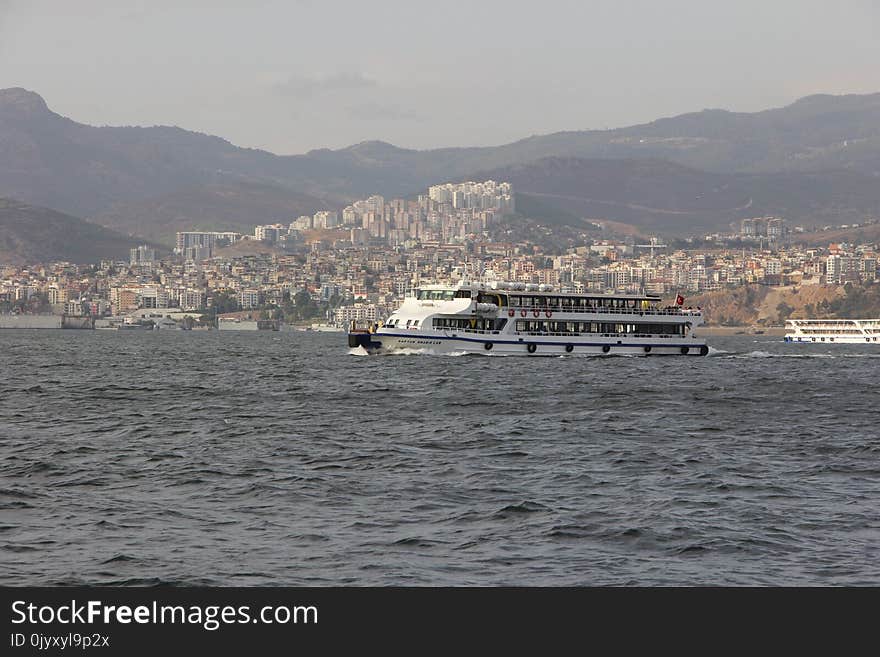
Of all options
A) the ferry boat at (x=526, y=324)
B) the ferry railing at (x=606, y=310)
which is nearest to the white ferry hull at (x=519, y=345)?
the ferry boat at (x=526, y=324)

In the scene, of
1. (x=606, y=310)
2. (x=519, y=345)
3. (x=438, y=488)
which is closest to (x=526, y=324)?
(x=519, y=345)

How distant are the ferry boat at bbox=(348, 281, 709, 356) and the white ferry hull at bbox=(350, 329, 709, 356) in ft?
0.23

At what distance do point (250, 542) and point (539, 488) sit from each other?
29.1 feet

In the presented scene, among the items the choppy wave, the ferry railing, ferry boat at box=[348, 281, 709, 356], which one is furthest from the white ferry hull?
the choppy wave

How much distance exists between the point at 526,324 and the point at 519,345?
7.49ft

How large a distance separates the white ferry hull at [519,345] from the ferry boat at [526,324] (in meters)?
0.07

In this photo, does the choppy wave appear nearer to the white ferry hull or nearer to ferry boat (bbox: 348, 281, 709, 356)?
the white ferry hull

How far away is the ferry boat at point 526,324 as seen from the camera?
9406cm

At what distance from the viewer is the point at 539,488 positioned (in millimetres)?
29672

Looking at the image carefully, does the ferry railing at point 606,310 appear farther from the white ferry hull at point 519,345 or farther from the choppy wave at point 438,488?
the choppy wave at point 438,488

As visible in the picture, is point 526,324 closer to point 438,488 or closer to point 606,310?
point 606,310
